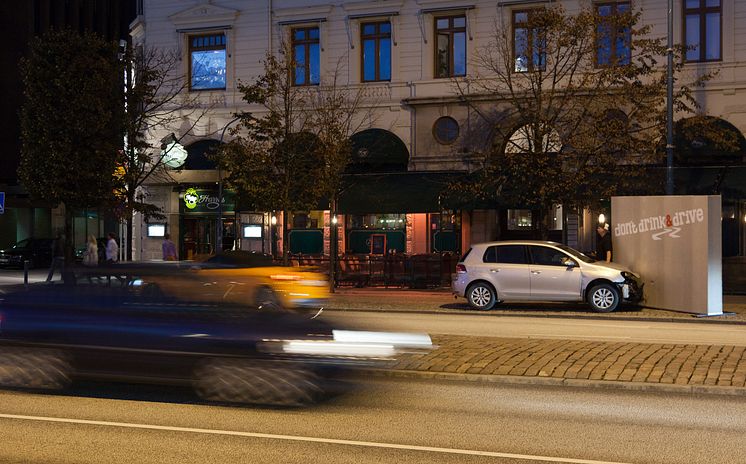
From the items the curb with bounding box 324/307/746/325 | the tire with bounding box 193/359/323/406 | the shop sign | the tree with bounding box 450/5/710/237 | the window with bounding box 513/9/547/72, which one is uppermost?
the window with bounding box 513/9/547/72

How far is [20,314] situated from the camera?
907 centimetres

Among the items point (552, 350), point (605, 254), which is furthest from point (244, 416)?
point (605, 254)

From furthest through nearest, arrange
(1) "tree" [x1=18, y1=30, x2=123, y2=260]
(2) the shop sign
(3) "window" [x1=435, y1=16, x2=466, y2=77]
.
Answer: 1. (2) the shop sign
2. (3) "window" [x1=435, y1=16, x2=466, y2=77]
3. (1) "tree" [x1=18, y1=30, x2=123, y2=260]

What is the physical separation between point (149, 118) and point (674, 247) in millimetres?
20639

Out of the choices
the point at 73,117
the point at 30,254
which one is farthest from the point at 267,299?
the point at 30,254

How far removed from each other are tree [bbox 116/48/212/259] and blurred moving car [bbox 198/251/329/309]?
2089 centimetres

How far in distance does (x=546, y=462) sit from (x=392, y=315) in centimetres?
1290

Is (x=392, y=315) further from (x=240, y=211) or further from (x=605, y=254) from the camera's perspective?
(x=240, y=211)

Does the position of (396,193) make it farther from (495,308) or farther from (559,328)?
(559,328)

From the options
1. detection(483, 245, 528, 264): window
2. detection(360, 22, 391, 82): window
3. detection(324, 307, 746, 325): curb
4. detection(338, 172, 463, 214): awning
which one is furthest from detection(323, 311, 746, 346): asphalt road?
Result: detection(360, 22, 391, 82): window

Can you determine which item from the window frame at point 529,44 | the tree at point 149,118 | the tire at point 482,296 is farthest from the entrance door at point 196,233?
the tire at point 482,296

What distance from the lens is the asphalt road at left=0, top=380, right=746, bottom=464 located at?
265 inches

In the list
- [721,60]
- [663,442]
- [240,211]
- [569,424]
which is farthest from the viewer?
[240,211]

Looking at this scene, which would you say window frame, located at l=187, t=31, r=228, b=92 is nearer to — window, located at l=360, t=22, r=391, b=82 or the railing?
window, located at l=360, t=22, r=391, b=82
